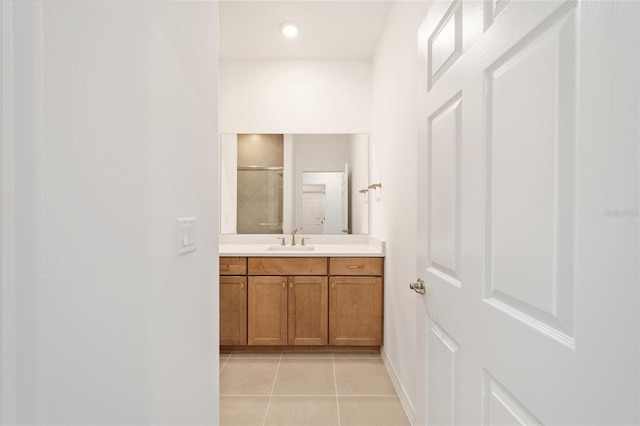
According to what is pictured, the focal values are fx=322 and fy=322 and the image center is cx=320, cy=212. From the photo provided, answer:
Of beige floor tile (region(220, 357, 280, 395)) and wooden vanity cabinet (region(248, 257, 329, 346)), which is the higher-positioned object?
wooden vanity cabinet (region(248, 257, 329, 346))

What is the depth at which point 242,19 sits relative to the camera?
2.48 metres

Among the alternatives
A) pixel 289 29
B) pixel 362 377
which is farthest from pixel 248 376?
pixel 289 29

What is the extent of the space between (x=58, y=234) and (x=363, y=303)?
2376 mm

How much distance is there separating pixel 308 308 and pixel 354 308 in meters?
0.38

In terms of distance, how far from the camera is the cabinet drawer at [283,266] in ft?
8.66

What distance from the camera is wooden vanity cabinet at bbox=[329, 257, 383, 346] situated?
8.63ft

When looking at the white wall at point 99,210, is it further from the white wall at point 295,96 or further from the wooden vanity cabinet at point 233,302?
the white wall at point 295,96

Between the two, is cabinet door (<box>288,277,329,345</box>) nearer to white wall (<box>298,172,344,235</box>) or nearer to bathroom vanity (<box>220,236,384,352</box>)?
bathroom vanity (<box>220,236,384,352</box>)

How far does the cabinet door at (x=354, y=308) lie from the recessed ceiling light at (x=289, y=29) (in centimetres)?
203

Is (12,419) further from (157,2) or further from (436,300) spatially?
(436,300)

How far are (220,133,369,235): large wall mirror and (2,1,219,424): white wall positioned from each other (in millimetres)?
2086

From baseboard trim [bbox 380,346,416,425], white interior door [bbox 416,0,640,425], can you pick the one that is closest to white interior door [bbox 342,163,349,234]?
baseboard trim [bbox 380,346,416,425]

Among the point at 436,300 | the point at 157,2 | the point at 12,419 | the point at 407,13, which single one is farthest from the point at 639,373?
the point at 407,13

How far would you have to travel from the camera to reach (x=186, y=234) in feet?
3.32
